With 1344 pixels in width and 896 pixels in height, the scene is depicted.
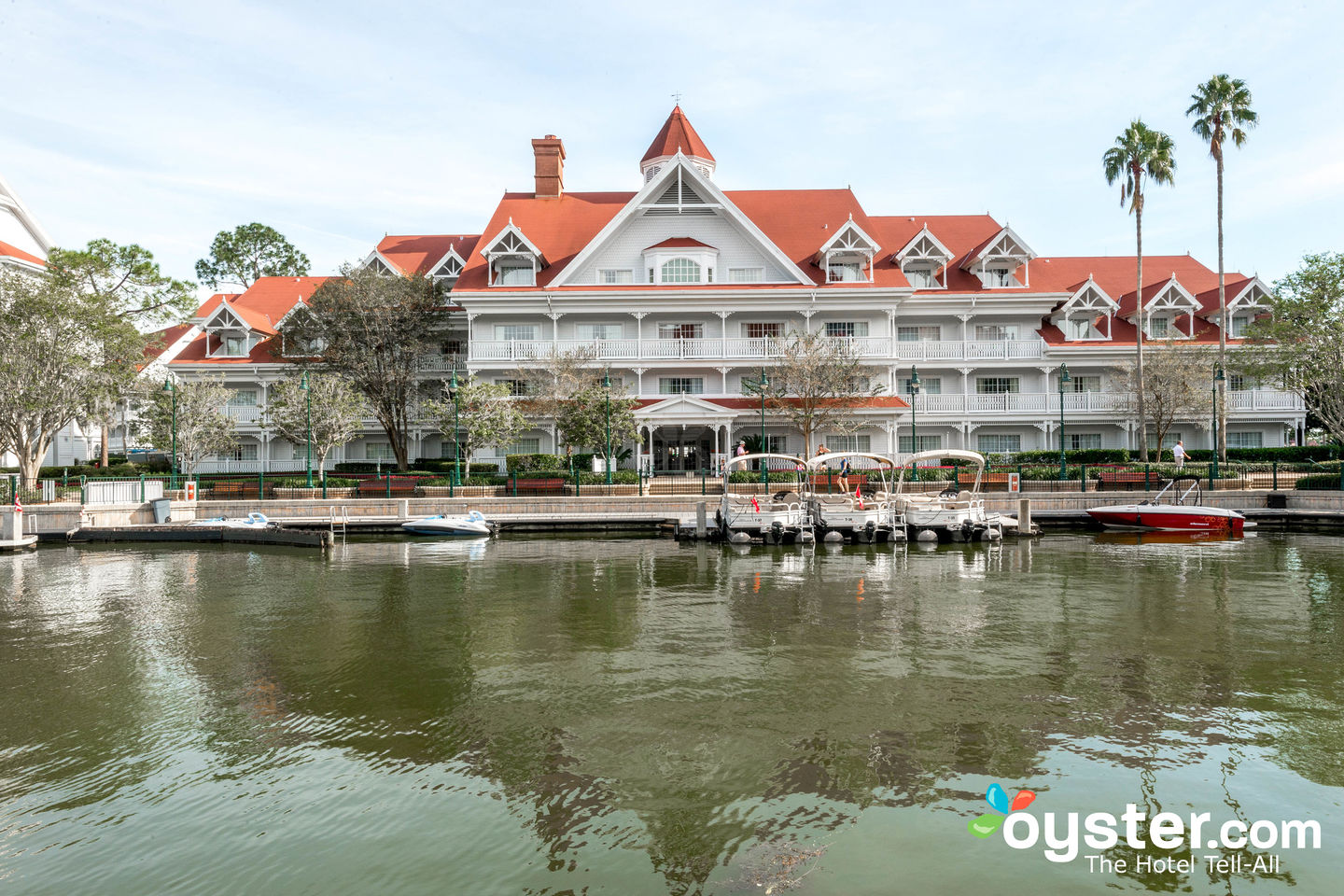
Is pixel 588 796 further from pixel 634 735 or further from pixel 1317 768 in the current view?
pixel 1317 768

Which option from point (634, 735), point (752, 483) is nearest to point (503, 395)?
point (752, 483)

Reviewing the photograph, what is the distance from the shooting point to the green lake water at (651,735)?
5914 mm

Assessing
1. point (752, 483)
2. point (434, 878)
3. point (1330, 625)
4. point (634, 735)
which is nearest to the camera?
point (434, 878)

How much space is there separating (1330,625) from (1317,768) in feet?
25.7

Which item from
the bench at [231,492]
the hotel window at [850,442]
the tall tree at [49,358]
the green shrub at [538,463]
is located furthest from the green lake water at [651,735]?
the hotel window at [850,442]

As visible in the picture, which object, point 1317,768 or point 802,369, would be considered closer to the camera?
point 1317,768

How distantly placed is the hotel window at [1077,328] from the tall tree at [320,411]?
130 ft

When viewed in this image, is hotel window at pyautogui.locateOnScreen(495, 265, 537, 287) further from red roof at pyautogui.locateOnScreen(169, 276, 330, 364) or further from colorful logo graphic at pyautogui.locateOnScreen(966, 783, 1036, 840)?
colorful logo graphic at pyautogui.locateOnScreen(966, 783, 1036, 840)

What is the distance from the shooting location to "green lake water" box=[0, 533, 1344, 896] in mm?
5914

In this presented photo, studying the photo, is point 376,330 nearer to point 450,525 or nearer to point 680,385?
point 450,525

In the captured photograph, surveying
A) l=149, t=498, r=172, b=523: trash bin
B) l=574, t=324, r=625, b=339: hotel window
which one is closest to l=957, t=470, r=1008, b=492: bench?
l=574, t=324, r=625, b=339: hotel window

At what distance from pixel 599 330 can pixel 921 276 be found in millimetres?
19561

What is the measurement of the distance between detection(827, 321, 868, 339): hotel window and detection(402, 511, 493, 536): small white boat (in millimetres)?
22961

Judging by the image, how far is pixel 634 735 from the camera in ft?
27.5
